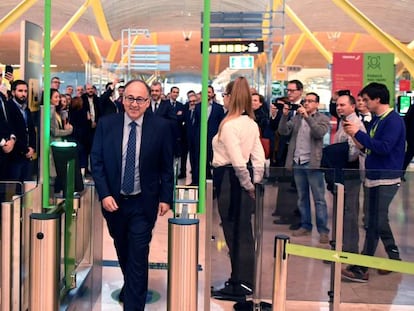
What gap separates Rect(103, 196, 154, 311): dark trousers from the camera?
130 inches

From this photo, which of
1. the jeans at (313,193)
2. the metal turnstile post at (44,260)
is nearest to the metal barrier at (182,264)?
the metal turnstile post at (44,260)

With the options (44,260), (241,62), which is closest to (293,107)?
(44,260)

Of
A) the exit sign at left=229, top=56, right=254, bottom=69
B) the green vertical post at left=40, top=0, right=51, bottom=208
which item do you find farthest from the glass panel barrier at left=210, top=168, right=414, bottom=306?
the exit sign at left=229, top=56, right=254, bottom=69

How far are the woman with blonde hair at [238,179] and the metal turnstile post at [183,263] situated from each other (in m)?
0.80

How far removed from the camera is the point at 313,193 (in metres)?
3.58

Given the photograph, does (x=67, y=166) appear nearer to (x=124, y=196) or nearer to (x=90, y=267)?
(x=124, y=196)

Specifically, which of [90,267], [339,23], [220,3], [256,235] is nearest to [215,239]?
[256,235]

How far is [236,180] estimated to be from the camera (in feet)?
11.8

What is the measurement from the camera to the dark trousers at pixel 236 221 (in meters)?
3.61

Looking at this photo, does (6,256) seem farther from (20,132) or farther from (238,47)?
(238,47)

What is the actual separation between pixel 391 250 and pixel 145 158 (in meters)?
1.79

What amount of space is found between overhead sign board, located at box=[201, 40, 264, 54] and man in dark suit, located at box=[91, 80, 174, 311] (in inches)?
287

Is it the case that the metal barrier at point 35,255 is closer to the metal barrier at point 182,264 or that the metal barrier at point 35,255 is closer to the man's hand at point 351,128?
the metal barrier at point 182,264

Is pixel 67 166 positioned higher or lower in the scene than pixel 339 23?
lower
